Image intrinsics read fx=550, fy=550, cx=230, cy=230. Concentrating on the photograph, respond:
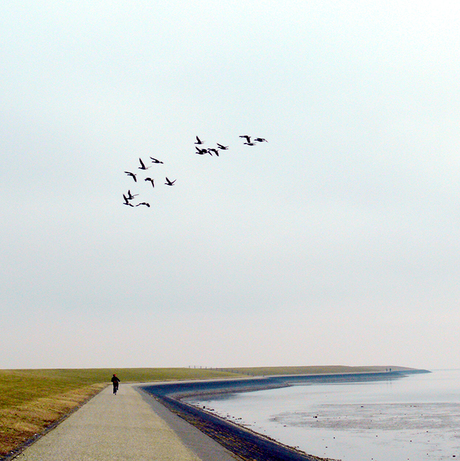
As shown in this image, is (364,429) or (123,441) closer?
(123,441)

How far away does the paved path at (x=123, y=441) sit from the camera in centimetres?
2112

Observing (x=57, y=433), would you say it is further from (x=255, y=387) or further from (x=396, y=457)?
(x=255, y=387)

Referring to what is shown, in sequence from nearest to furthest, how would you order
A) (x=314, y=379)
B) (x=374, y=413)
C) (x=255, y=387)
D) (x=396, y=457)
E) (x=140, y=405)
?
(x=396, y=457) → (x=140, y=405) → (x=374, y=413) → (x=255, y=387) → (x=314, y=379)

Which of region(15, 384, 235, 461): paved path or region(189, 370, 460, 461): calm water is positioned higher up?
region(15, 384, 235, 461): paved path

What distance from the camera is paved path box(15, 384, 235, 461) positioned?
2112 centimetres

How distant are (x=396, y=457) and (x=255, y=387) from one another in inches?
3430

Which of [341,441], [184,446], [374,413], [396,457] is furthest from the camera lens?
[374,413]

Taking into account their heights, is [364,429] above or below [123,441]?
below

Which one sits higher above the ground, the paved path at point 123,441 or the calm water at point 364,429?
the paved path at point 123,441

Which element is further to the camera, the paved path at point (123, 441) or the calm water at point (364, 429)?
the calm water at point (364, 429)

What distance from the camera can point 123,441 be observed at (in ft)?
80.6

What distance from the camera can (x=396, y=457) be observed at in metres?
33.6

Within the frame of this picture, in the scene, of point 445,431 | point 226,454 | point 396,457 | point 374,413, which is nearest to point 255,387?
point 374,413

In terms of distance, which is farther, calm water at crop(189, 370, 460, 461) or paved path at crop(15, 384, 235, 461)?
calm water at crop(189, 370, 460, 461)
